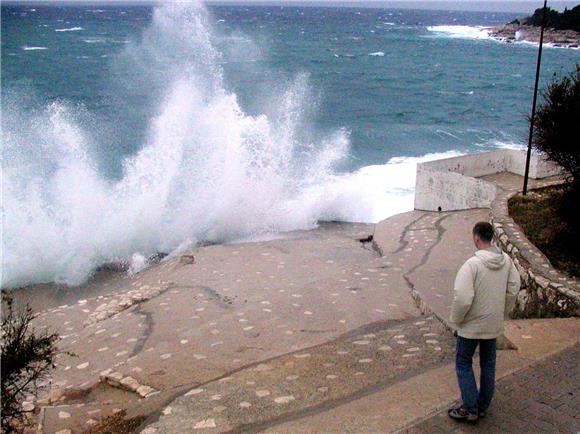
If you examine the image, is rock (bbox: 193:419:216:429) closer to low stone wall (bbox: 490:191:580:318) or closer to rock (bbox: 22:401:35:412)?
rock (bbox: 22:401:35:412)

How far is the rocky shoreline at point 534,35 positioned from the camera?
271ft

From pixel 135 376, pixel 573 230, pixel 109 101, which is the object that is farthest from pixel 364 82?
pixel 135 376

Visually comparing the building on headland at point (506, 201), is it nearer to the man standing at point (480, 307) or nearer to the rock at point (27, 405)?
the man standing at point (480, 307)

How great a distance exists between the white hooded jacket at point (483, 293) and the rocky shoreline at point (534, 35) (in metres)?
87.2

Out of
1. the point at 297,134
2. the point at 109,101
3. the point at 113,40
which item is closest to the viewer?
the point at 297,134

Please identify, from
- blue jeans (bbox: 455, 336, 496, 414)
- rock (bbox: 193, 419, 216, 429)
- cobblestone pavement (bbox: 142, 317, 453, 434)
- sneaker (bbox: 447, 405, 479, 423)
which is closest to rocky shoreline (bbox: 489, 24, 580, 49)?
cobblestone pavement (bbox: 142, 317, 453, 434)

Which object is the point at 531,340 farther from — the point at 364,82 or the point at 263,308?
the point at 364,82

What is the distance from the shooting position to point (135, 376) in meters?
6.25

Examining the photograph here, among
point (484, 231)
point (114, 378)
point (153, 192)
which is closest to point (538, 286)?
point (484, 231)

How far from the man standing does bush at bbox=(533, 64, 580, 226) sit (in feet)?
17.4

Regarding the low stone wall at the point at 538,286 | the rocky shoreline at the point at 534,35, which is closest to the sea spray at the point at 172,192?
the low stone wall at the point at 538,286

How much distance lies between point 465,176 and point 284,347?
974 cm

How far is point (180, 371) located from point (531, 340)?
11.6 ft

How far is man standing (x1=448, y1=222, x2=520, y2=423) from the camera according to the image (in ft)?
Result: 13.3
